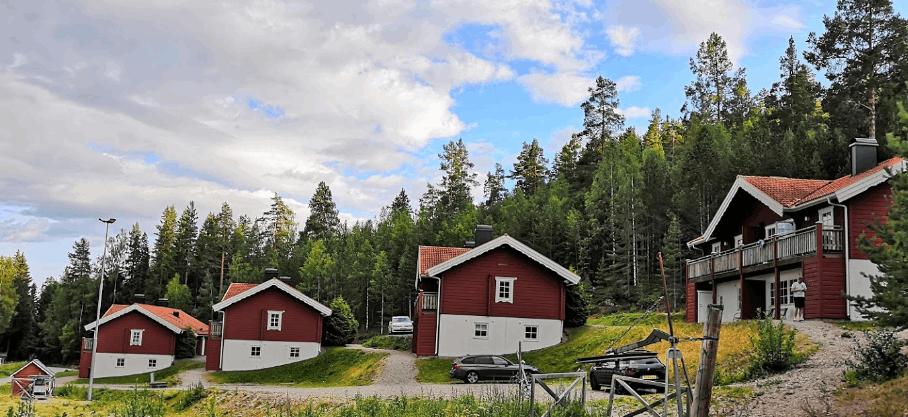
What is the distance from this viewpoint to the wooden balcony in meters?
29.0

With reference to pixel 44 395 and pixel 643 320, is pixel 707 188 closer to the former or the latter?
pixel 643 320

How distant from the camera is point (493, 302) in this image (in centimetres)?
4025

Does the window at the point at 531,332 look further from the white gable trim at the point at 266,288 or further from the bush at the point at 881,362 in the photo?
the bush at the point at 881,362

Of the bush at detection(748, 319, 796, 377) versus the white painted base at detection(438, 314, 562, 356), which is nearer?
the bush at detection(748, 319, 796, 377)

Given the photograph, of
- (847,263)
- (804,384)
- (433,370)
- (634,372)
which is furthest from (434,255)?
(804,384)

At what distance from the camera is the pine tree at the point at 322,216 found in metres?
112

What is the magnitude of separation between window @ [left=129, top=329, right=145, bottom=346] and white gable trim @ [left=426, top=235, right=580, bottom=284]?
29.5m

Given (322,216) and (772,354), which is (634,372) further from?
(322,216)

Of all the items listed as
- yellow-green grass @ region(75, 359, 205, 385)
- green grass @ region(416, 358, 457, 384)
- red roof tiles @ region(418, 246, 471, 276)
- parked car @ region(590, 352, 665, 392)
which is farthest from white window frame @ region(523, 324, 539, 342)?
yellow-green grass @ region(75, 359, 205, 385)

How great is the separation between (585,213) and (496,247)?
4140cm

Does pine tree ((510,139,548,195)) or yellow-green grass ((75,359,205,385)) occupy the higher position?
pine tree ((510,139,548,195))

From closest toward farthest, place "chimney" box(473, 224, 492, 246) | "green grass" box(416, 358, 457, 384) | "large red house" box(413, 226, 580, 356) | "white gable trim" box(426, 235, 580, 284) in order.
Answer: "green grass" box(416, 358, 457, 384) < "white gable trim" box(426, 235, 580, 284) < "large red house" box(413, 226, 580, 356) < "chimney" box(473, 224, 492, 246)

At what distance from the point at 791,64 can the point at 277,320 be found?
59.3m

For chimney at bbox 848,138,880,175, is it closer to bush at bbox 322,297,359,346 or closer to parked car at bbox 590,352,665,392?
parked car at bbox 590,352,665,392
